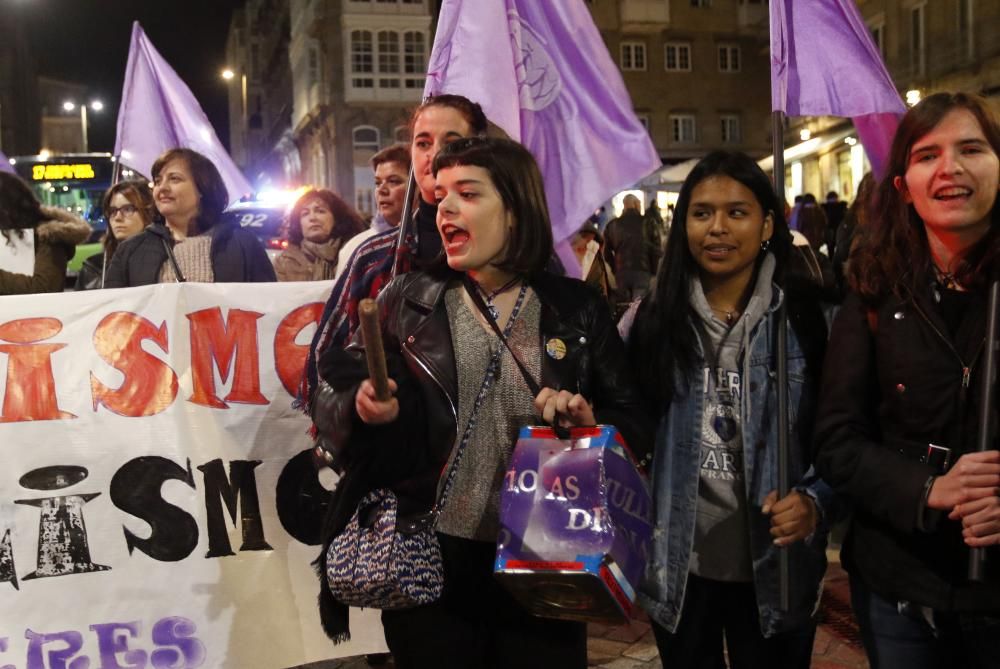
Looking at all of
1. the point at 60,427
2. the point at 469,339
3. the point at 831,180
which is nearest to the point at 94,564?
the point at 60,427

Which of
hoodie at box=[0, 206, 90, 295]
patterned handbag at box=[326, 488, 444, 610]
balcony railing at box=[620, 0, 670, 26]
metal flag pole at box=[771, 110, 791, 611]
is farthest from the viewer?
balcony railing at box=[620, 0, 670, 26]

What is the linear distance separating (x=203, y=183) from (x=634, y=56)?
4207cm

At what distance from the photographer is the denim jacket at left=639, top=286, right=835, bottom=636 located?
8.77 ft

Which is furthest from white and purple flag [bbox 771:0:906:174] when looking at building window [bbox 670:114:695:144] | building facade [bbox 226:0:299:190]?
building facade [bbox 226:0:299:190]

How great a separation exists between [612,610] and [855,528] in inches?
28.7

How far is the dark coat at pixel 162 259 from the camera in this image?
496 centimetres

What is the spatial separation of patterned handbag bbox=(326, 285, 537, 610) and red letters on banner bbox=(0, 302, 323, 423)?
1.76 metres

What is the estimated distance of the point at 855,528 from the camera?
251 cm

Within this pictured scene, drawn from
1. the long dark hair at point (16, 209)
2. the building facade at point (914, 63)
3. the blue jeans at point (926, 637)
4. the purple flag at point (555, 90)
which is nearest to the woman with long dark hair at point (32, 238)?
the long dark hair at point (16, 209)

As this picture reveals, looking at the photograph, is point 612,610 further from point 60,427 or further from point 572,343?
point 60,427

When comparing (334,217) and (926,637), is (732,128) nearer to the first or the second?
(334,217)

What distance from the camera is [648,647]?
457 centimetres

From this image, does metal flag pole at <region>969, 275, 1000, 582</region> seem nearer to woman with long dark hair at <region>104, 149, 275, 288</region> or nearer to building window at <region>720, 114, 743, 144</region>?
woman with long dark hair at <region>104, 149, 275, 288</region>

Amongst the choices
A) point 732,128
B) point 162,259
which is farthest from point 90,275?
point 732,128
